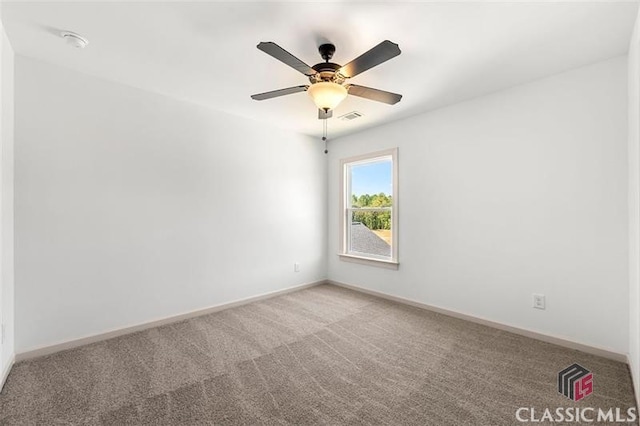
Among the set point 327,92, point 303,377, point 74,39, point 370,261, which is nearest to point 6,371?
point 303,377

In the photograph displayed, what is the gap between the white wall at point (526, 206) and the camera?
240 centimetres

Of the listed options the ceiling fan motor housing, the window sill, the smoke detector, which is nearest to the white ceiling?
the smoke detector

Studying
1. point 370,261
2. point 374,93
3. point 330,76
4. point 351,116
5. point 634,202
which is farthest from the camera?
point 370,261

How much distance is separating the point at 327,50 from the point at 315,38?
0.39 feet

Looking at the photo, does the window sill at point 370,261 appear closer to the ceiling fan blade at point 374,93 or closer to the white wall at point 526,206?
the white wall at point 526,206

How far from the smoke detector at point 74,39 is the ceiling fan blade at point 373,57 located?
6.47 feet

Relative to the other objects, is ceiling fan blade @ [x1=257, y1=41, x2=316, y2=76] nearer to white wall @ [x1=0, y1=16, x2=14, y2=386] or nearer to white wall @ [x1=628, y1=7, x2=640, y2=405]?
white wall @ [x1=0, y1=16, x2=14, y2=386]

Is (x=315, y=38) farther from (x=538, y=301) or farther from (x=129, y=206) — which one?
(x=538, y=301)

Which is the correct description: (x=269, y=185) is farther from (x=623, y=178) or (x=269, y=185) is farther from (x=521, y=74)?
(x=623, y=178)

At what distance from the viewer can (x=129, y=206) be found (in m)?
2.93

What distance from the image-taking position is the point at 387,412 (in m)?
1.78

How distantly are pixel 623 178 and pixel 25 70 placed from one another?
5090 mm

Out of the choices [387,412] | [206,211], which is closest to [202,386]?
[387,412]

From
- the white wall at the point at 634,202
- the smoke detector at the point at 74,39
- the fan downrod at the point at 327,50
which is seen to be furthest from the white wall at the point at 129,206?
the white wall at the point at 634,202
